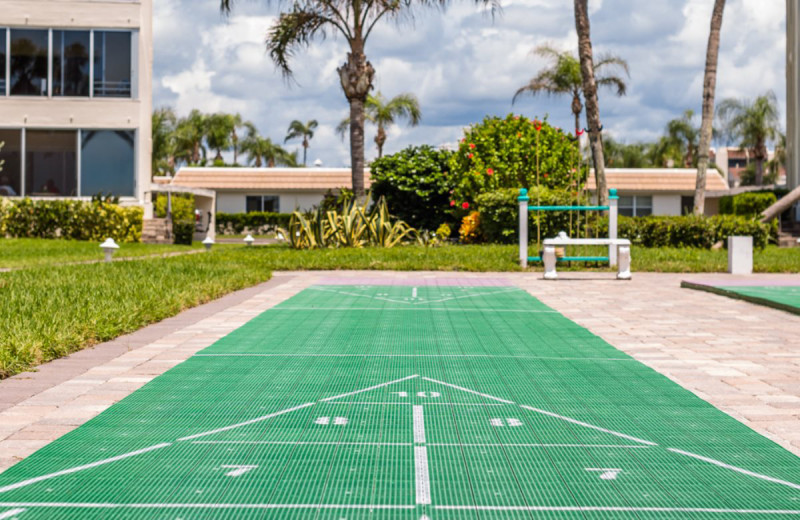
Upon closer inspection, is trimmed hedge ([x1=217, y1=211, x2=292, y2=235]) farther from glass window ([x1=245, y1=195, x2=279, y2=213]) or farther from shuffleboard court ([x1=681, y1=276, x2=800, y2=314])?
shuffleboard court ([x1=681, y1=276, x2=800, y2=314])

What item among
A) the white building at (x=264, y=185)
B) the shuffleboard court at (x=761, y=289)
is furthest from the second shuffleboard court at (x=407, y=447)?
the white building at (x=264, y=185)

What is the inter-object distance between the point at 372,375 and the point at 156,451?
2062mm

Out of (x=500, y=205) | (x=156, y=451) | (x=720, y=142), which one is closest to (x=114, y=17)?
(x=500, y=205)

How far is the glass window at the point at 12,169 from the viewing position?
81.3 feet

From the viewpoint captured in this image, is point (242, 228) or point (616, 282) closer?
point (616, 282)

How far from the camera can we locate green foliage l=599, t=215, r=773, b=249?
19.7 meters

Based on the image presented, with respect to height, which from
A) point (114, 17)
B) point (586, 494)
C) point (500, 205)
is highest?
point (114, 17)

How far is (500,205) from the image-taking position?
20.7 m

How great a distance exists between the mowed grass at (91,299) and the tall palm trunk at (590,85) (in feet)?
33.7

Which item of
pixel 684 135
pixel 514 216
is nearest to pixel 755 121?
pixel 684 135

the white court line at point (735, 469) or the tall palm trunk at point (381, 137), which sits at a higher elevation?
the tall palm trunk at point (381, 137)

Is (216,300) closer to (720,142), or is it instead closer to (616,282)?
(616,282)

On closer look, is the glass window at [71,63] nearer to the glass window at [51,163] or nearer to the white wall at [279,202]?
the glass window at [51,163]

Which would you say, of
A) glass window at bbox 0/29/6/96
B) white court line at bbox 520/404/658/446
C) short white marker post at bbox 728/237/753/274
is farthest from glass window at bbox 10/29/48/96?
white court line at bbox 520/404/658/446
